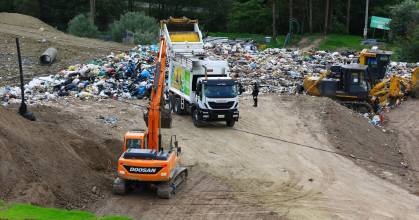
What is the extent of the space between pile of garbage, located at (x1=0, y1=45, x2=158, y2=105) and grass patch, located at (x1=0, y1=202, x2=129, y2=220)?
16.0 m

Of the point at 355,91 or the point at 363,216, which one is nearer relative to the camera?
the point at 363,216

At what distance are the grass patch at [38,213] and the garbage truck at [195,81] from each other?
12.8 metres

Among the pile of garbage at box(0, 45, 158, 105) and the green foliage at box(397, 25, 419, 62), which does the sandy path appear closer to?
the pile of garbage at box(0, 45, 158, 105)

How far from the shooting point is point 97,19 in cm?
7425

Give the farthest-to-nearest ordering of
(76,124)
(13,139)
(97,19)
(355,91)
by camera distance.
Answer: (97,19), (355,91), (76,124), (13,139)

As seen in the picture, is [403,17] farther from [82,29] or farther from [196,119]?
[196,119]

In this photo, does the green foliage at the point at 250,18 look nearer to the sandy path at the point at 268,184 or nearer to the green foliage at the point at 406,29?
the green foliage at the point at 406,29

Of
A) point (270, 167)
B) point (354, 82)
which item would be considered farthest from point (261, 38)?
point (270, 167)

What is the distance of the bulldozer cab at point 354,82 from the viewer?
35656 mm

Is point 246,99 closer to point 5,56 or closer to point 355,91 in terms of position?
point 355,91

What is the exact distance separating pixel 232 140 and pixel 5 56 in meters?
21.7

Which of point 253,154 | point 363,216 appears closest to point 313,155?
point 253,154

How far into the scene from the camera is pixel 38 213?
623 inches

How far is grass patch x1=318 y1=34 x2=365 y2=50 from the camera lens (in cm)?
6287
